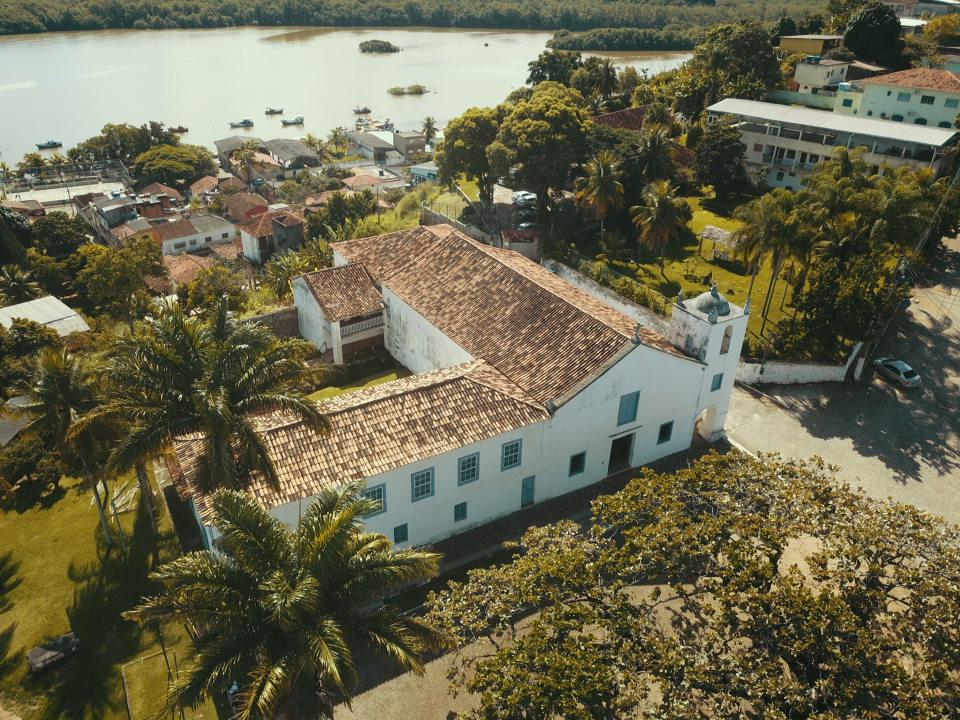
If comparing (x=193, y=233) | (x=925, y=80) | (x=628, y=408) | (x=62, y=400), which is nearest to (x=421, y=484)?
(x=628, y=408)

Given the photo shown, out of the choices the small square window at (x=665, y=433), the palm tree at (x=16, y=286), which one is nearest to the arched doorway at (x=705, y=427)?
the small square window at (x=665, y=433)

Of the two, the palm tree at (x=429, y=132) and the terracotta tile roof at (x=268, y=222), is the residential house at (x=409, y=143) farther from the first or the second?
the terracotta tile roof at (x=268, y=222)

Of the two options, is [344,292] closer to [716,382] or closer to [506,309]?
[506,309]

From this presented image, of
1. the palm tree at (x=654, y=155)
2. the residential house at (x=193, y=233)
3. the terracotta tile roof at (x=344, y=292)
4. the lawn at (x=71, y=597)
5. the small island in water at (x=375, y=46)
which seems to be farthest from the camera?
the small island in water at (x=375, y=46)

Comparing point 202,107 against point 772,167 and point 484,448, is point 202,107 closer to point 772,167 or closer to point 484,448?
point 772,167

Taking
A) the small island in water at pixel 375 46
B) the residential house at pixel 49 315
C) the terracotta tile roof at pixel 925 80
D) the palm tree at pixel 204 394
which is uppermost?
the terracotta tile roof at pixel 925 80

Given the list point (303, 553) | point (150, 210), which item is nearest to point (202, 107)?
point (150, 210)

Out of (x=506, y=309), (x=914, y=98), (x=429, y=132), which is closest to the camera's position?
(x=506, y=309)
